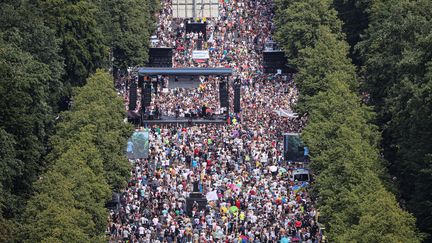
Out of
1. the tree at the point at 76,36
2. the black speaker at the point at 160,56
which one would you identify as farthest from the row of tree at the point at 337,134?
the tree at the point at 76,36

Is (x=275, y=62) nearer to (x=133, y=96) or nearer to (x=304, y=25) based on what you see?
(x=304, y=25)

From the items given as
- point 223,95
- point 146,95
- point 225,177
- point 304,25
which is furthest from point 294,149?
point 304,25

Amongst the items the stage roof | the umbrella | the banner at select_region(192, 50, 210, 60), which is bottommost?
the umbrella

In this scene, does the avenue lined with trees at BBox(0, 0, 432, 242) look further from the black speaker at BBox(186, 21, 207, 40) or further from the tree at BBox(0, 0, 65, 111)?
the black speaker at BBox(186, 21, 207, 40)

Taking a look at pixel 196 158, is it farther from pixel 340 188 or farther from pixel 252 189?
pixel 340 188

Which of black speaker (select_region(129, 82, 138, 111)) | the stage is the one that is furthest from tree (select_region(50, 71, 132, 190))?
black speaker (select_region(129, 82, 138, 111))

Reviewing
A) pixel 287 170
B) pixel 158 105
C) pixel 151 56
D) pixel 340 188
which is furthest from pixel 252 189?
pixel 151 56

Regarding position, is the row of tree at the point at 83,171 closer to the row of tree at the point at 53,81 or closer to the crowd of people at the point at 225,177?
the row of tree at the point at 53,81
